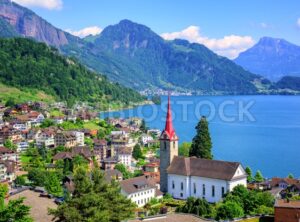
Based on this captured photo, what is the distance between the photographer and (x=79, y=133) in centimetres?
5497

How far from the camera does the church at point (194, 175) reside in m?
26.9

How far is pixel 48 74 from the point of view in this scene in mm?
98500

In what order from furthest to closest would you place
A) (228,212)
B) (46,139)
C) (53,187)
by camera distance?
(46,139) → (53,187) → (228,212)

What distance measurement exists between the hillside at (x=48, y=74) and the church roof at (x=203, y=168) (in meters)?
63.2

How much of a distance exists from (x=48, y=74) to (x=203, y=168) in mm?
75821

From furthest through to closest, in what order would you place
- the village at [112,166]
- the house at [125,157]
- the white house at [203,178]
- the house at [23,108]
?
the house at [23,108] → the house at [125,157] → the white house at [203,178] → the village at [112,166]

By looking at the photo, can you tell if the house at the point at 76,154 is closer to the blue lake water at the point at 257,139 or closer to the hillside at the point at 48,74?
the blue lake water at the point at 257,139

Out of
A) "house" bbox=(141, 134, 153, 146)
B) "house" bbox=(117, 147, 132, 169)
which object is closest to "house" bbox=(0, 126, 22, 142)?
"house" bbox=(117, 147, 132, 169)

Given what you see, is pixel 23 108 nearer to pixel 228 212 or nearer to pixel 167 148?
pixel 167 148

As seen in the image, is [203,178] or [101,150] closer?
[203,178]

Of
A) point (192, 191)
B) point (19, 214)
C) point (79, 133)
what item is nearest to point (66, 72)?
point (79, 133)

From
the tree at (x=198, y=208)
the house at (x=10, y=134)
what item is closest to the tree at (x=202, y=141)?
the tree at (x=198, y=208)

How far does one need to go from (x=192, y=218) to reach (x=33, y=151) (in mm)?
33772

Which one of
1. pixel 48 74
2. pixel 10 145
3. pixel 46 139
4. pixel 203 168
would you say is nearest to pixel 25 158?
pixel 10 145
